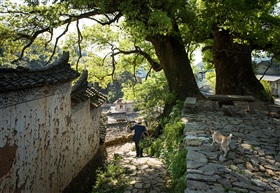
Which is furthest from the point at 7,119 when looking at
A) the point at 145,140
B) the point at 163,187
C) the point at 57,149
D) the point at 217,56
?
the point at 217,56

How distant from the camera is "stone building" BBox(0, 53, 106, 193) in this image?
14.7 feet

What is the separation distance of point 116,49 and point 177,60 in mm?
6980

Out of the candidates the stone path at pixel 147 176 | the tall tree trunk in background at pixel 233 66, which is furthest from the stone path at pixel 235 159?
the tall tree trunk in background at pixel 233 66

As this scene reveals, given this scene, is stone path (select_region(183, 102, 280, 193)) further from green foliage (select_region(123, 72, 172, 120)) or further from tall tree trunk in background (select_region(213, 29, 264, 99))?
tall tree trunk in background (select_region(213, 29, 264, 99))

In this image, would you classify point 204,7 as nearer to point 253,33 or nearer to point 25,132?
point 253,33

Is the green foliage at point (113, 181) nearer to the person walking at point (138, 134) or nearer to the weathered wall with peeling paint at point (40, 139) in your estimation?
the weathered wall with peeling paint at point (40, 139)

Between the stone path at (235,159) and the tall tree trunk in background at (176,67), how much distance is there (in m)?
3.95

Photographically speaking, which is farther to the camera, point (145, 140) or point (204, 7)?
point (204, 7)

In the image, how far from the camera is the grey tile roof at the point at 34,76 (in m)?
4.32

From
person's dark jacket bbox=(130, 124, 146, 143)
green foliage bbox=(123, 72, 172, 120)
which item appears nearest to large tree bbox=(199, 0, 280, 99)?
green foliage bbox=(123, 72, 172, 120)

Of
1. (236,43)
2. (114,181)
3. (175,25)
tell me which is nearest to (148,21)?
(175,25)

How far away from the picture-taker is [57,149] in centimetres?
658

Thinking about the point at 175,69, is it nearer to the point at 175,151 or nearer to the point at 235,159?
the point at 175,151

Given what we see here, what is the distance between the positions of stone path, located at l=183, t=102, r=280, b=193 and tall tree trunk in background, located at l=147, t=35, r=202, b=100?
13.0 feet
